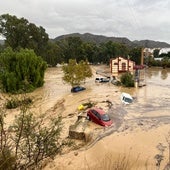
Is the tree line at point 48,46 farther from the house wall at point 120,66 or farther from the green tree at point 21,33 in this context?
the house wall at point 120,66

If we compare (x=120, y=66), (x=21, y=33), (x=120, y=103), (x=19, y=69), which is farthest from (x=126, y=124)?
(x=21, y=33)

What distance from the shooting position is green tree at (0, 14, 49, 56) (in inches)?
3118

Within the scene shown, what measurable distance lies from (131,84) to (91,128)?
2463 cm

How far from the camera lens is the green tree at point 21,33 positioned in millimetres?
79188

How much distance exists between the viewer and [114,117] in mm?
26969

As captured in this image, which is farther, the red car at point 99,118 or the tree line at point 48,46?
the tree line at point 48,46

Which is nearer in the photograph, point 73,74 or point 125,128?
point 125,128

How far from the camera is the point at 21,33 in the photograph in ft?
266

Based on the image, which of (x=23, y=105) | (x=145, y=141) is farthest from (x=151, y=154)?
(x=23, y=105)

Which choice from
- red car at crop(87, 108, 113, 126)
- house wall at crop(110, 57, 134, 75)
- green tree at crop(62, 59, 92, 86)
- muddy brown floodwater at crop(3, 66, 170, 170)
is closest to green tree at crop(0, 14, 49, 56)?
house wall at crop(110, 57, 134, 75)

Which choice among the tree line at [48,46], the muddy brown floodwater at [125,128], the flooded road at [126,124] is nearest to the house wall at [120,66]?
the flooded road at [126,124]

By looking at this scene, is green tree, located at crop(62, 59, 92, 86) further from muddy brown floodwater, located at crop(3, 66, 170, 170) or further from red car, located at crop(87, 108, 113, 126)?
→ red car, located at crop(87, 108, 113, 126)

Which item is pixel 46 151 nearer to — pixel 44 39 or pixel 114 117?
pixel 114 117

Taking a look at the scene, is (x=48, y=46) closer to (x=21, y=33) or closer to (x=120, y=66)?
(x=21, y=33)
